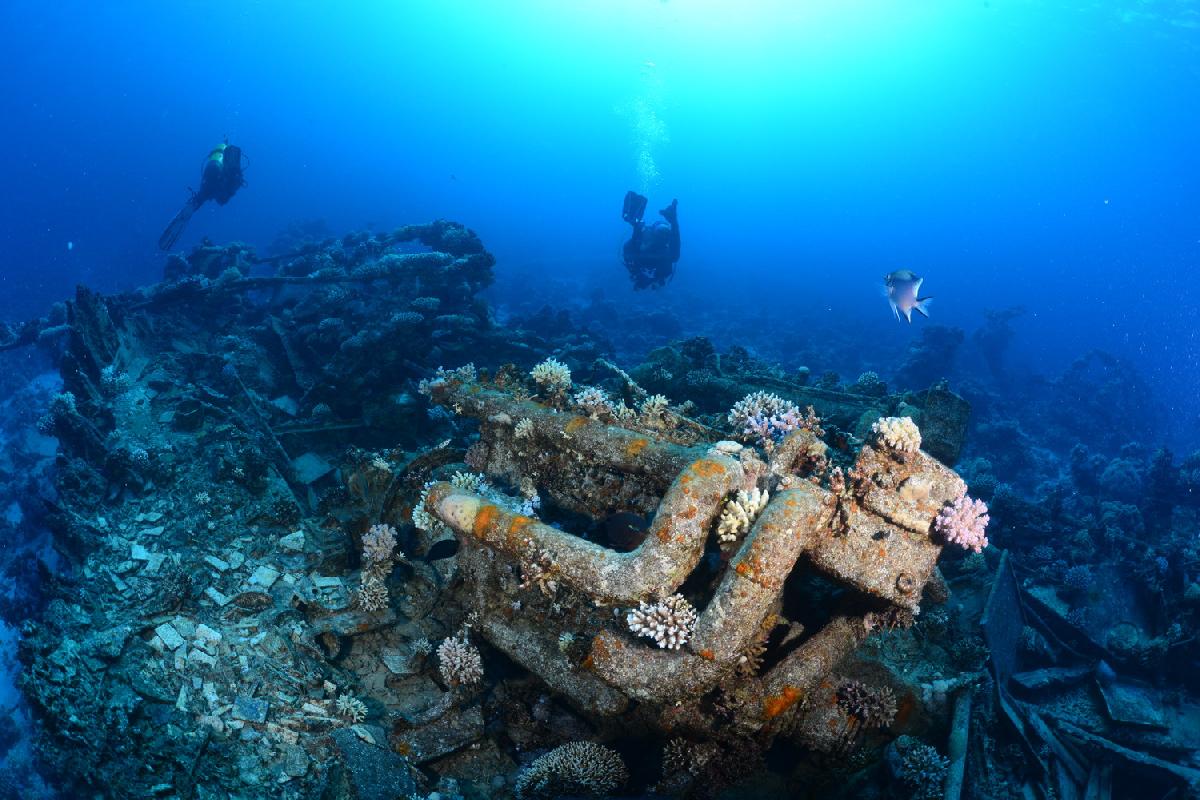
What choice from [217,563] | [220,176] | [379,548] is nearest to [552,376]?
[379,548]

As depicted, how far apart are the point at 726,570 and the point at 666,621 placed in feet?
2.54

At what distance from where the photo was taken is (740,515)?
518cm

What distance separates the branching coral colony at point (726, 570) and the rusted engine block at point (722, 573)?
13mm

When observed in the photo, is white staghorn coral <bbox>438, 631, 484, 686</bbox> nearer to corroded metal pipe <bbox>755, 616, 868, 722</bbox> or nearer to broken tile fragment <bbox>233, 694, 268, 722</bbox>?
broken tile fragment <bbox>233, 694, 268, 722</bbox>

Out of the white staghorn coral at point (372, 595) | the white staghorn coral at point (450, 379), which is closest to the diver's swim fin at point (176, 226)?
the white staghorn coral at point (450, 379)

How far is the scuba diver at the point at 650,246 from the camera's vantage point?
23.5 metres

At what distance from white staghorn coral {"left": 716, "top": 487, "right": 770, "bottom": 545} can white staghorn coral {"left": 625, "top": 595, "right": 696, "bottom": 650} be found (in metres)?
0.79

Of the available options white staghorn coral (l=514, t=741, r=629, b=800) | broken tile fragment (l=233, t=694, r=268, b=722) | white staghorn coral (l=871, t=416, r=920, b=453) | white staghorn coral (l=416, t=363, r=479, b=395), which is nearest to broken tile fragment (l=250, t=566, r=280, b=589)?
broken tile fragment (l=233, t=694, r=268, b=722)

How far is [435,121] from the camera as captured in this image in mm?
196875

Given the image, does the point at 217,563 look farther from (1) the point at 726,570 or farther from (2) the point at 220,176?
(2) the point at 220,176

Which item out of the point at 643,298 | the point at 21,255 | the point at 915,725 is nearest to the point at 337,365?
the point at 915,725

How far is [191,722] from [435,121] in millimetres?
228270

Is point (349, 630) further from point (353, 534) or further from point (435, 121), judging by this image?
point (435, 121)

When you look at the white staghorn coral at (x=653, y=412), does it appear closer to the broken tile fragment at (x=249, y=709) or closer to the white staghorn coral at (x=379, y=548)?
the white staghorn coral at (x=379, y=548)
